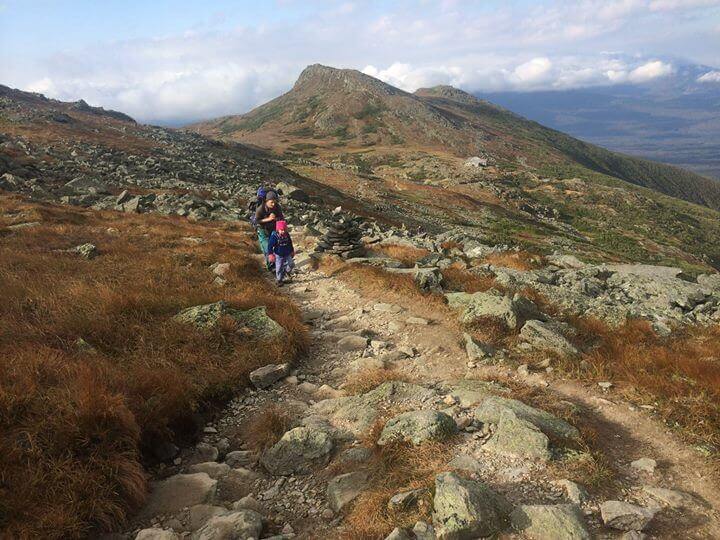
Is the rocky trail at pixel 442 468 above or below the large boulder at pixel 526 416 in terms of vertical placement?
below

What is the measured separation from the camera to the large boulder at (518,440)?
17.6 ft

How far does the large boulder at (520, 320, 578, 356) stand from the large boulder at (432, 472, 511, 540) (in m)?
4.88

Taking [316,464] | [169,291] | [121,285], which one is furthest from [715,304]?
[121,285]

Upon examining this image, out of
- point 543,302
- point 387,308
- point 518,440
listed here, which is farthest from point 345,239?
point 518,440

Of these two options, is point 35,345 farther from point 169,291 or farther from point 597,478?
point 597,478

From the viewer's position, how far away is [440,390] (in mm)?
7500

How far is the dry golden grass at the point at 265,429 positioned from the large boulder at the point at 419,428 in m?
1.59

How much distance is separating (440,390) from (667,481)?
3309 millimetres

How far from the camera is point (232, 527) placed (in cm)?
452

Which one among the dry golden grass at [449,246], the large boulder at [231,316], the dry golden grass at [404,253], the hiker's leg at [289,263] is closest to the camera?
the large boulder at [231,316]

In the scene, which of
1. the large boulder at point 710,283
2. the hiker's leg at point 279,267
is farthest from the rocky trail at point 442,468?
the large boulder at point 710,283

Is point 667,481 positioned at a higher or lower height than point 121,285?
lower

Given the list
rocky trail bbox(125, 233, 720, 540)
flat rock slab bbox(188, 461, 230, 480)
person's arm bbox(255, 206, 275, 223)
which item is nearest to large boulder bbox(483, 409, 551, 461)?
rocky trail bbox(125, 233, 720, 540)

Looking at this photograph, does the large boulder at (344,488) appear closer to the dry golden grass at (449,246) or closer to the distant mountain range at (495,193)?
the dry golden grass at (449,246)
